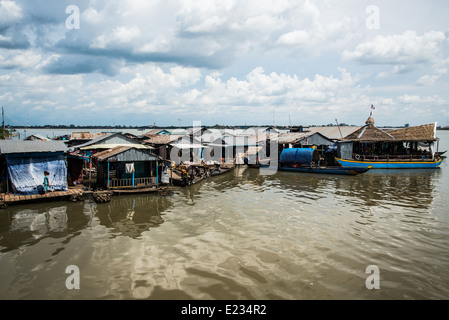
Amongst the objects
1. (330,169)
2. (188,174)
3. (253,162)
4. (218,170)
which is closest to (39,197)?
(188,174)

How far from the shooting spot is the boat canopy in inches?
1254

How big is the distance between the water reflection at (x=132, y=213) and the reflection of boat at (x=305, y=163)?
61.8 feet

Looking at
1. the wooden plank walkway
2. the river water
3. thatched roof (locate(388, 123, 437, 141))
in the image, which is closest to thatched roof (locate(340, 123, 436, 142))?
thatched roof (locate(388, 123, 437, 141))

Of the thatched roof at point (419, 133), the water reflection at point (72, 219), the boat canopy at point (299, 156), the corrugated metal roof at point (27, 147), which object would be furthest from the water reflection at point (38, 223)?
the thatched roof at point (419, 133)

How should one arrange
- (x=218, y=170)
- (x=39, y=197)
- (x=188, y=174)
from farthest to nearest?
(x=218, y=170)
(x=188, y=174)
(x=39, y=197)

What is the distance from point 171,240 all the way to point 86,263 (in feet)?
11.3

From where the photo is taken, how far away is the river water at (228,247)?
A: 8266mm

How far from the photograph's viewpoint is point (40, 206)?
53.9 ft

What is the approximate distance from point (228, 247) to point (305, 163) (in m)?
23.4

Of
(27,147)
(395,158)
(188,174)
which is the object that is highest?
(27,147)

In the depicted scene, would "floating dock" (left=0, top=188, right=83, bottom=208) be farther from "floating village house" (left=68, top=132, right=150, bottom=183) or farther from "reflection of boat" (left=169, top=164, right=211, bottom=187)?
"reflection of boat" (left=169, top=164, right=211, bottom=187)

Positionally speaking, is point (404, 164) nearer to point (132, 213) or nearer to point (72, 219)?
point (132, 213)

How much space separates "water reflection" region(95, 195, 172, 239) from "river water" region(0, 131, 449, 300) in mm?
58

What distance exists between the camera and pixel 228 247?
1108cm
